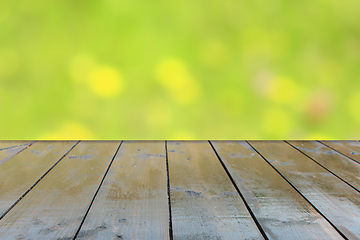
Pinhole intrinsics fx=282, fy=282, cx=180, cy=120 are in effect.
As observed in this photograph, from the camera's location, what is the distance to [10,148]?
A: 3.91 ft

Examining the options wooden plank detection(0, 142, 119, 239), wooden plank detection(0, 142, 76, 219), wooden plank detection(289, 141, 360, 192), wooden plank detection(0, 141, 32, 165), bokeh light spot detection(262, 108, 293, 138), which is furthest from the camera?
bokeh light spot detection(262, 108, 293, 138)

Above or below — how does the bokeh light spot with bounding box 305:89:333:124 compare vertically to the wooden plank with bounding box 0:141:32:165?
above

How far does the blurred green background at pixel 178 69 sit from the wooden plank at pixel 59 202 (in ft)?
1.07

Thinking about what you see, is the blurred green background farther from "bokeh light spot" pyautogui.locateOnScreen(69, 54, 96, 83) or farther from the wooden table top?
the wooden table top

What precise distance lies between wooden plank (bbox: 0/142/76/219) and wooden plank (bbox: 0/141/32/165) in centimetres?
3

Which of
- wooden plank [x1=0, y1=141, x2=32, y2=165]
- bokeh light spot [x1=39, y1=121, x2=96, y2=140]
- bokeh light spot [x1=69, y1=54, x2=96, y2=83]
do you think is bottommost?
wooden plank [x1=0, y1=141, x2=32, y2=165]

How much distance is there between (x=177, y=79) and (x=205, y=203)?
70 centimetres

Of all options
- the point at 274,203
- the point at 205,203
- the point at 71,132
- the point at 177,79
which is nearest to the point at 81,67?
the point at 71,132

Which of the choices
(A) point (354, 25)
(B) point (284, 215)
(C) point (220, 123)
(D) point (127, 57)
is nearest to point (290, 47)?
(A) point (354, 25)

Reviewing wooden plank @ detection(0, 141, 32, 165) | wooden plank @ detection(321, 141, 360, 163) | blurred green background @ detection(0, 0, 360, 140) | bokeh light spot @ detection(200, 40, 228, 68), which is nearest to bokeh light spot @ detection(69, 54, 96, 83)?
blurred green background @ detection(0, 0, 360, 140)

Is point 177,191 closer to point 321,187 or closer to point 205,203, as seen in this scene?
point 205,203

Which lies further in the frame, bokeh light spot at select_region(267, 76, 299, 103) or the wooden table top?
bokeh light spot at select_region(267, 76, 299, 103)

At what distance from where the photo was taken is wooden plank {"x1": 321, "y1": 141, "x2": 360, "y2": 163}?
1.17m

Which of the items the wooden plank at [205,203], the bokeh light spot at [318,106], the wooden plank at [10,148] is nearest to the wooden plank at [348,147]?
the bokeh light spot at [318,106]
